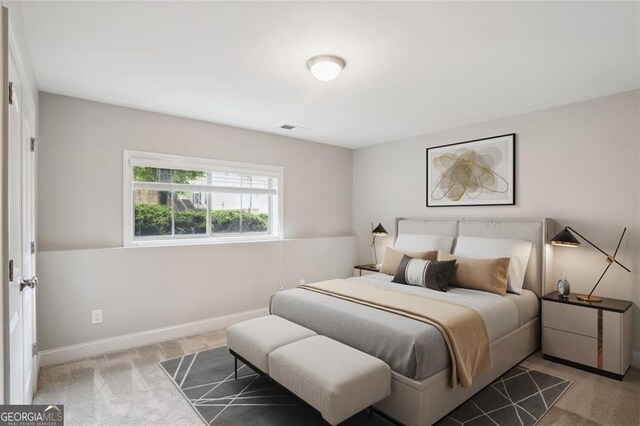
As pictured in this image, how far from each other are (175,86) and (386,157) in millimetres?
3081

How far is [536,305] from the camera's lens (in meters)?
3.29

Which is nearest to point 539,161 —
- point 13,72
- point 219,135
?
point 219,135

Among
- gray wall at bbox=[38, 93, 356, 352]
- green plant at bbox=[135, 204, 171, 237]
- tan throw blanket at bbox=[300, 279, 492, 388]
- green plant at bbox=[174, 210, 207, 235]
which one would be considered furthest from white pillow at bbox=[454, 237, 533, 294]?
green plant at bbox=[135, 204, 171, 237]

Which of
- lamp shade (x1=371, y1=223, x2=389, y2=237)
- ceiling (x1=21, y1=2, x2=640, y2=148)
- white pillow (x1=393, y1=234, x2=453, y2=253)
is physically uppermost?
ceiling (x1=21, y1=2, x2=640, y2=148)

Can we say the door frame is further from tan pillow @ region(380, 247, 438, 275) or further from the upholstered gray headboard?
the upholstered gray headboard

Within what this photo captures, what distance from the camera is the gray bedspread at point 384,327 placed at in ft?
6.85

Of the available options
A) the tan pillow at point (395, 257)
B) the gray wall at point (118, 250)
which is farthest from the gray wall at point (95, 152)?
the tan pillow at point (395, 257)

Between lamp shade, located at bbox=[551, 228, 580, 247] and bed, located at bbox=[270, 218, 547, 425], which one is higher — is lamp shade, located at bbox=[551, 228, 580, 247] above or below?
above

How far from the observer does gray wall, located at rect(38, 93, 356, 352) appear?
305 centimetres

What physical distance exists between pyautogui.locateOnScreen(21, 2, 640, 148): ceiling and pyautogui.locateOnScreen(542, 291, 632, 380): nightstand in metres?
1.89

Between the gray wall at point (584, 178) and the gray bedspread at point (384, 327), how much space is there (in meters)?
0.75

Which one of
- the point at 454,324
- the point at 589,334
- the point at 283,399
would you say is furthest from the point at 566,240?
the point at 283,399

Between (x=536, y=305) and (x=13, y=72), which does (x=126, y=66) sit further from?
(x=536, y=305)

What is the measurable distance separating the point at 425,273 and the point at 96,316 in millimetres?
3171
